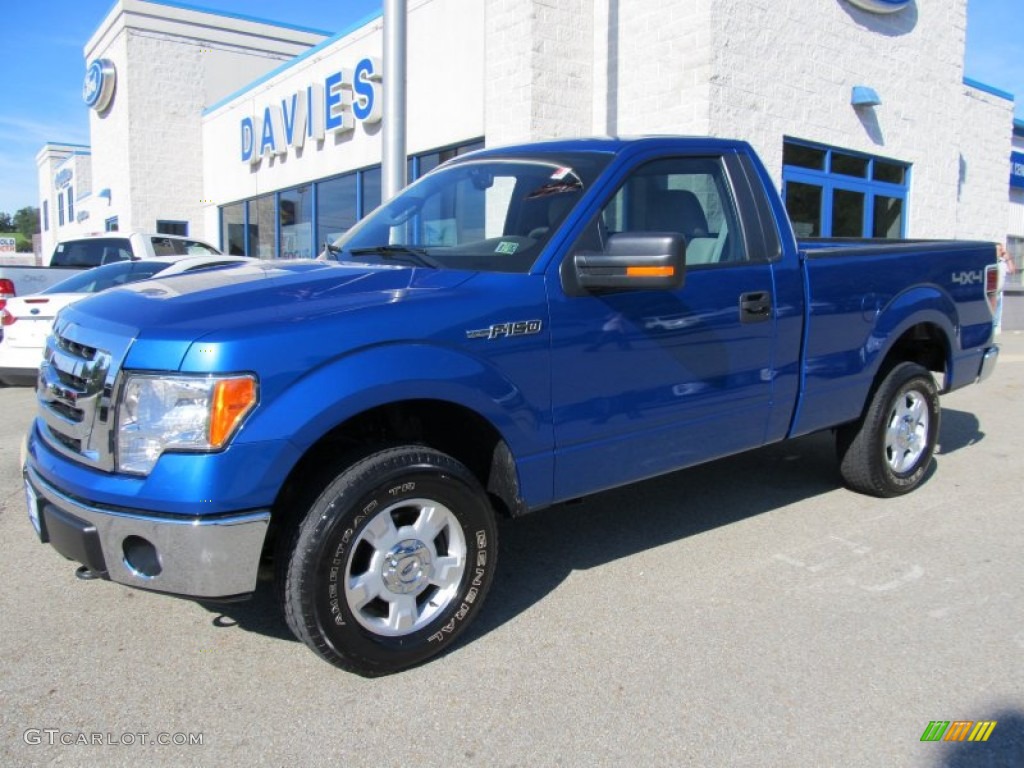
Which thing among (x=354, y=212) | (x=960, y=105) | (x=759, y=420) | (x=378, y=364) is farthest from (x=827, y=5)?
(x=378, y=364)

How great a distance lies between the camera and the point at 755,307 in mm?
3930

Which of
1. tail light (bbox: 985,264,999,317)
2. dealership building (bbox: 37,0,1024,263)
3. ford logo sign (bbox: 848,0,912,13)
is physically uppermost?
ford logo sign (bbox: 848,0,912,13)

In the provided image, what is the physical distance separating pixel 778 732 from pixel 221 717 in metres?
1.83

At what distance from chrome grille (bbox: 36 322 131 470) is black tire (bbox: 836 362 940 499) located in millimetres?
4056

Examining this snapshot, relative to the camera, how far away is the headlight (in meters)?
2.55

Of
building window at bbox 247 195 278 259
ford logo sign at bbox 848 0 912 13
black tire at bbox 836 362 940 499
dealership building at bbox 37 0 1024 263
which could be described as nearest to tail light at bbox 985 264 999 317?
black tire at bbox 836 362 940 499

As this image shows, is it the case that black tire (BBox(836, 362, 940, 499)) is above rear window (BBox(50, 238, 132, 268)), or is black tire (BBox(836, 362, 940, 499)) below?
below

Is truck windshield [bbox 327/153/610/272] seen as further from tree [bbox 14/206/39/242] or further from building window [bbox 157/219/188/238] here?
tree [bbox 14/206/39/242]

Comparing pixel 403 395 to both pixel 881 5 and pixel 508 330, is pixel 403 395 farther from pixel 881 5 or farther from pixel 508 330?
pixel 881 5

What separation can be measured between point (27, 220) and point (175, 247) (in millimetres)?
125785

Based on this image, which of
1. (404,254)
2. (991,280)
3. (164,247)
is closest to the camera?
(404,254)

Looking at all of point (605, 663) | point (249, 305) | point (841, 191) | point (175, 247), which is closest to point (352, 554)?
point (249, 305)

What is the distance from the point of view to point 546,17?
10234mm

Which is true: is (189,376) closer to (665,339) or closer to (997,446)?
(665,339)
